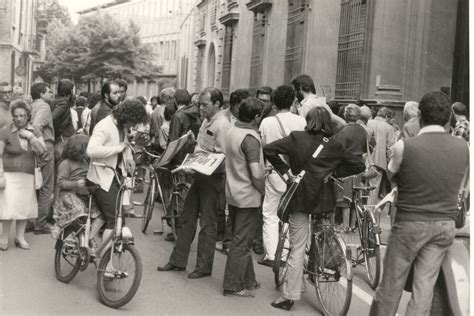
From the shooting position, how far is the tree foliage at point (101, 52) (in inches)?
2037

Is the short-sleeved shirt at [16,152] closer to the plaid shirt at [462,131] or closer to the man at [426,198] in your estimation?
the plaid shirt at [462,131]

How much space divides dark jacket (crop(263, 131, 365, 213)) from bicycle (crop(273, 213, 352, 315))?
0.23m

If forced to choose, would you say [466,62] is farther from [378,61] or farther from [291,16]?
[291,16]

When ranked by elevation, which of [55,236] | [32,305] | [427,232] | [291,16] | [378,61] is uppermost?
[291,16]

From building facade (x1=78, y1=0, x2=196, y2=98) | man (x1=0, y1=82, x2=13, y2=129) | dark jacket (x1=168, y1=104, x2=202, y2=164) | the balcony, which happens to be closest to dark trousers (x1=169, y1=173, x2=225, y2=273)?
dark jacket (x1=168, y1=104, x2=202, y2=164)

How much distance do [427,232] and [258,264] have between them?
3963mm

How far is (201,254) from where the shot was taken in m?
8.15

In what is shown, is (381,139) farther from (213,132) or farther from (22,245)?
(22,245)

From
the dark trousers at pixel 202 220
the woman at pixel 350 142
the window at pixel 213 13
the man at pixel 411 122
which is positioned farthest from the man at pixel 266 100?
the window at pixel 213 13

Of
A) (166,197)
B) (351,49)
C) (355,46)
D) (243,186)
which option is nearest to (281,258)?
(243,186)

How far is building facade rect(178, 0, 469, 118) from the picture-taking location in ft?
48.8

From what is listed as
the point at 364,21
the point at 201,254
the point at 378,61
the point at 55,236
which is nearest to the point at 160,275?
the point at 201,254

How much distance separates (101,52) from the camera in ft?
171

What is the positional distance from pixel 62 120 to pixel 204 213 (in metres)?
3.72
